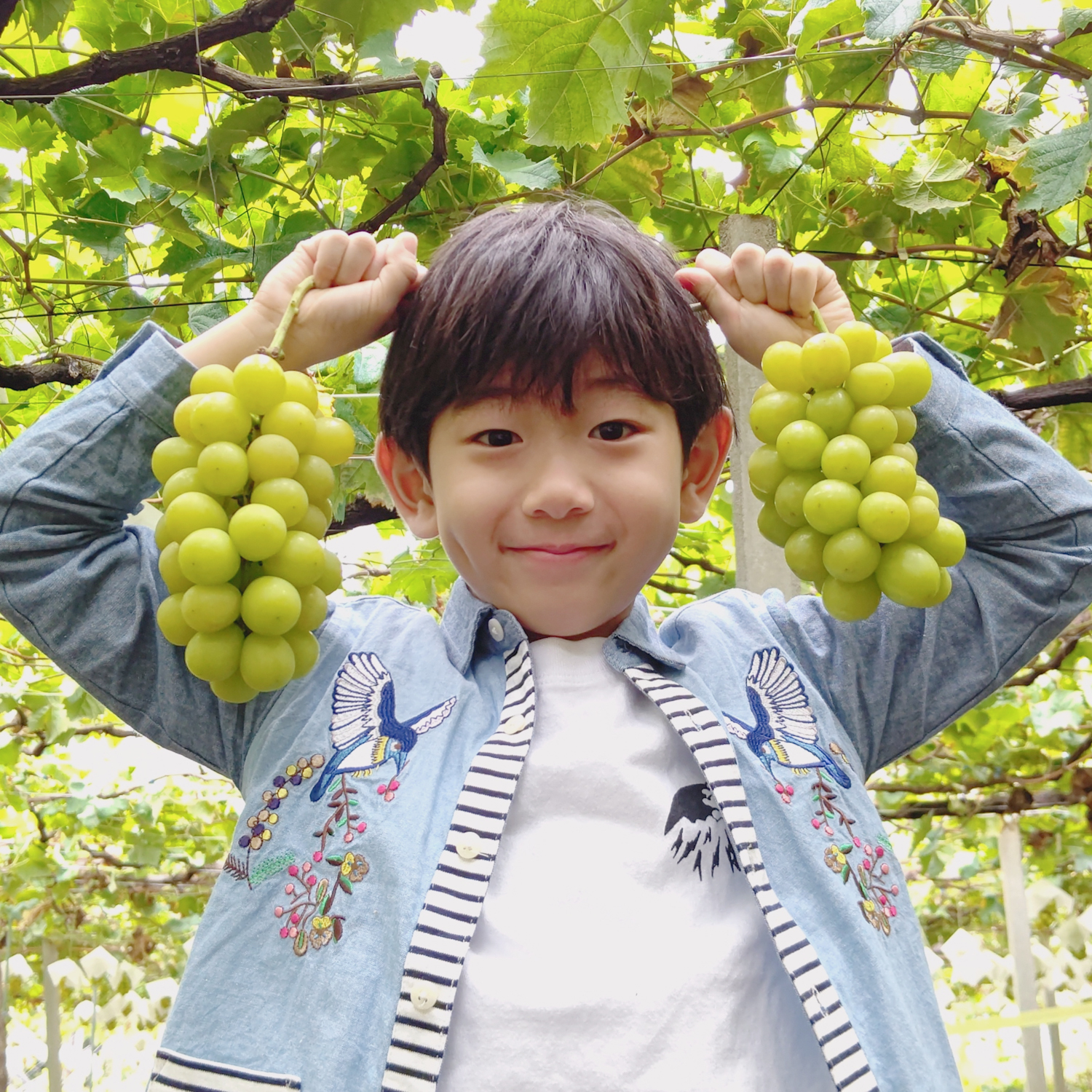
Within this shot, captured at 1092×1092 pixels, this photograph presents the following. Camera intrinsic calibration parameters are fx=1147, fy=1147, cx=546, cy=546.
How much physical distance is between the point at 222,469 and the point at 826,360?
570mm

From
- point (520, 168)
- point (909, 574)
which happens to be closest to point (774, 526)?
point (909, 574)

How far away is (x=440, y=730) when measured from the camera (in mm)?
1222

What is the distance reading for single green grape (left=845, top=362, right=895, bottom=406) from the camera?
108 cm

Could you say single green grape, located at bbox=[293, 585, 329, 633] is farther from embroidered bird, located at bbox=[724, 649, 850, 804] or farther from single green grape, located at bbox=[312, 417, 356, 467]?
embroidered bird, located at bbox=[724, 649, 850, 804]

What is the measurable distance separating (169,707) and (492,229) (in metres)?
0.66

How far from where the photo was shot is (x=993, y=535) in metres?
1.32

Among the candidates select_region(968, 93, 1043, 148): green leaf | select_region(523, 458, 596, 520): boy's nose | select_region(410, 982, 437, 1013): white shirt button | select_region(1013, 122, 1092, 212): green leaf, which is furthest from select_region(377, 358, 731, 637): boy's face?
select_region(968, 93, 1043, 148): green leaf

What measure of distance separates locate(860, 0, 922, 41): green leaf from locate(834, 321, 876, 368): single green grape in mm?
549

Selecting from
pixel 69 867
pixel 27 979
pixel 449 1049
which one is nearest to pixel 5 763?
pixel 69 867

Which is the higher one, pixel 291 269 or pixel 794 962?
pixel 291 269

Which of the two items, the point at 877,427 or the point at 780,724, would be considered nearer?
the point at 877,427

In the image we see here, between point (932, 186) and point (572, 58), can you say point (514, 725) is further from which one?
point (932, 186)

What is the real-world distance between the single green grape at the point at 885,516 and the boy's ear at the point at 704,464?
0.35 metres

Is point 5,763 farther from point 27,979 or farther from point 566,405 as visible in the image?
point 27,979
